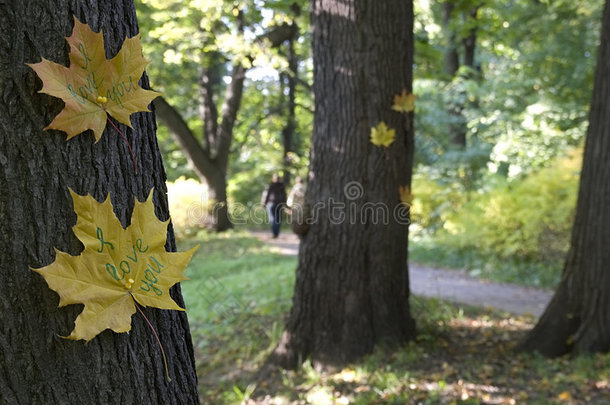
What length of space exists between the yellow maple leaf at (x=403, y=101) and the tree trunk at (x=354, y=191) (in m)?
0.05

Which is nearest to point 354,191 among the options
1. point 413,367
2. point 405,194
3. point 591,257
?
point 405,194

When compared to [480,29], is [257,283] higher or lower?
lower

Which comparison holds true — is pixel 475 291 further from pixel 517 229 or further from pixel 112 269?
pixel 112 269

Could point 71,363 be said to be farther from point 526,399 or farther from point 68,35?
point 526,399

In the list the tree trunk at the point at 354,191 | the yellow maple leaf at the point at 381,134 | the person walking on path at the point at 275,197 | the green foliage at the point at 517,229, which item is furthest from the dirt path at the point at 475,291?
the person walking on path at the point at 275,197

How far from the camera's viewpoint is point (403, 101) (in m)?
4.25

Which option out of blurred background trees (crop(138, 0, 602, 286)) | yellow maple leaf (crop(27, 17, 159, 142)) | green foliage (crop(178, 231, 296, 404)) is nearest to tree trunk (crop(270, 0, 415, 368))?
green foliage (crop(178, 231, 296, 404))

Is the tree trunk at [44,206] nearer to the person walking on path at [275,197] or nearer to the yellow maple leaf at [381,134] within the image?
the yellow maple leaf at [381,134]

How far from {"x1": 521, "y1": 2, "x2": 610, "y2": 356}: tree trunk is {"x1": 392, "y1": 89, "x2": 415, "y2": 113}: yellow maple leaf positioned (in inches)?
65.4

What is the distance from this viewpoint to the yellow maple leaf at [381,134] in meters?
4.22

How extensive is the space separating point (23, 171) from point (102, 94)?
0.29 metres

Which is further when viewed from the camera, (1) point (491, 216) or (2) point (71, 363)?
(1) point (491, 216)

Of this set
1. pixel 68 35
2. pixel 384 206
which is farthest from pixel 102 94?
pixel 384 206

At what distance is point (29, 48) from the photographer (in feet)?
4.02
